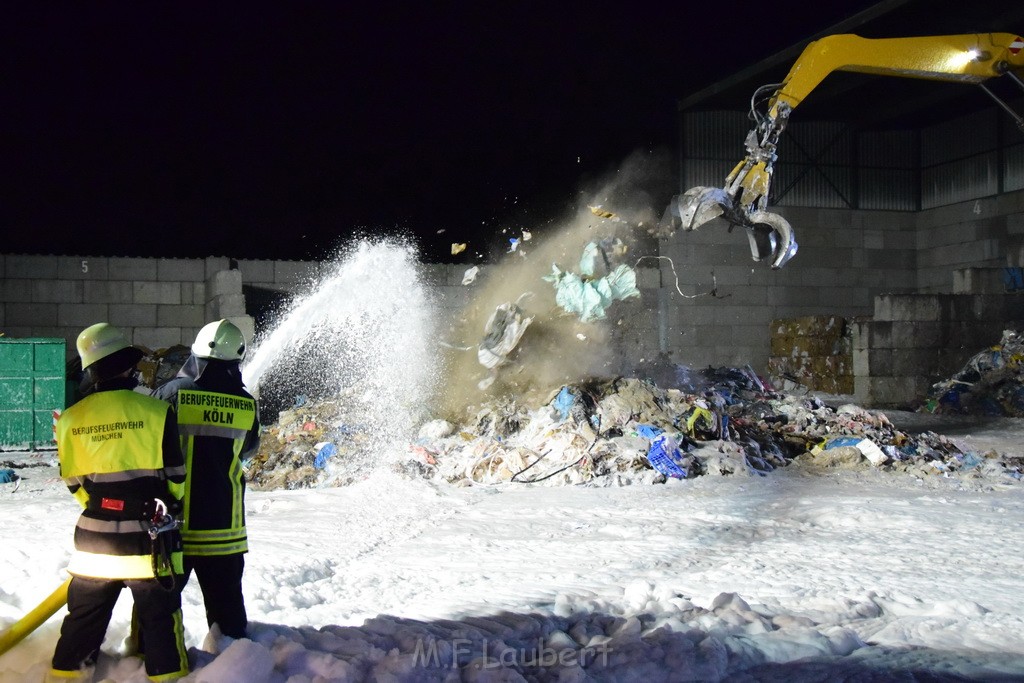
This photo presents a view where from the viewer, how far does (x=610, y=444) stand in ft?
32.0

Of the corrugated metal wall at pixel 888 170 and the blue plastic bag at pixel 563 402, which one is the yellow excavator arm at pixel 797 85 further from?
the corrugated metal wall at pixel 888 170

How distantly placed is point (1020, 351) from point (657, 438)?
10161 millimetres

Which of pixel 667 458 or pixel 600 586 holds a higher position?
pixel 667 458

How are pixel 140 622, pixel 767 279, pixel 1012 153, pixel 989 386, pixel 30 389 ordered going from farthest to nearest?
pixel 767 279
pixel 1012 153
pixel 989 386
pixel 30 389
pixel 140 622

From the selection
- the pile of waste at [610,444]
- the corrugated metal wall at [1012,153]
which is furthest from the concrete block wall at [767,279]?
the pile of waste at [610,444]

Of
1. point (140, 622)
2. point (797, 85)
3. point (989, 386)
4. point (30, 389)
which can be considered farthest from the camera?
point (989, 386)

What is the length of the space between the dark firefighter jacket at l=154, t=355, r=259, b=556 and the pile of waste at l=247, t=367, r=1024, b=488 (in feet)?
18.3

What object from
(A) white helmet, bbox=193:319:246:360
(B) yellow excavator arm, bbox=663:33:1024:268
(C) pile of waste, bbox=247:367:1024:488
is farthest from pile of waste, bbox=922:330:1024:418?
(A) white helmet, bbox=193:319:246:360

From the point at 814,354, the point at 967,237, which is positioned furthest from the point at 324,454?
the point at 967,237

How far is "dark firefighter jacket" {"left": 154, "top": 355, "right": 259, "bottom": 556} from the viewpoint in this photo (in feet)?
11.9

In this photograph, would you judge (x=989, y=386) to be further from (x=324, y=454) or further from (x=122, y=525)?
(x=122, y=525)

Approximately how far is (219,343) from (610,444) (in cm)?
644

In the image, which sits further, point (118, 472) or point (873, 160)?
point (873, 160)

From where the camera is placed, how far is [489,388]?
1173 cm
